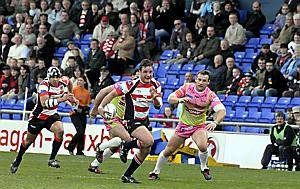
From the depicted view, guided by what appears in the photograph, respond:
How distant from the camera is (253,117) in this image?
27.2m

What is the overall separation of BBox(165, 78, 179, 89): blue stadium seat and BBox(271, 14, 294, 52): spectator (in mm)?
3319

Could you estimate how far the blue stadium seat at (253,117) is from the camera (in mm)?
27094

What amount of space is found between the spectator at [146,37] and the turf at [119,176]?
684 cm

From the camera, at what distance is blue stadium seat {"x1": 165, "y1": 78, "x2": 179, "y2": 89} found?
1178 inches

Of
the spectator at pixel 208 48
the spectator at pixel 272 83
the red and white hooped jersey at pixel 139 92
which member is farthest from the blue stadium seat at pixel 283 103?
the red and white hooped jersey at pixel 139 92

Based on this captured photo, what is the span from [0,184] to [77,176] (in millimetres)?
2817

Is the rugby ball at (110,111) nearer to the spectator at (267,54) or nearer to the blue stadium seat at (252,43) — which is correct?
the spectator at (267,54)

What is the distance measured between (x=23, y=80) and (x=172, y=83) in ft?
16.7

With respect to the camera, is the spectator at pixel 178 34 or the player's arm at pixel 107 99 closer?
the player's arm at pixel 107 99

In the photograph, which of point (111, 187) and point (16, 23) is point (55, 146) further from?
point (16, 23)

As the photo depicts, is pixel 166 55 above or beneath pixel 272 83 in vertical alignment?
beneath

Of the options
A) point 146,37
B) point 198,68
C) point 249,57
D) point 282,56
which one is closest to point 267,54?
point 282,56

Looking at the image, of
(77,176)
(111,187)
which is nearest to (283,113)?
(77,176)

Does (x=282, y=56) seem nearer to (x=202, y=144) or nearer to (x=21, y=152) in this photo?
(x=202, y=144)
